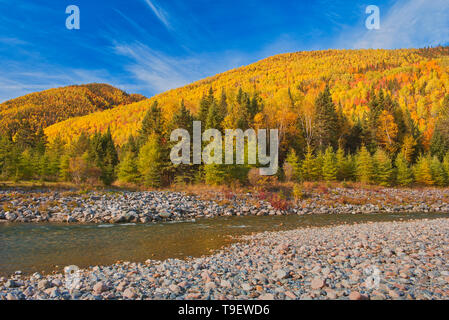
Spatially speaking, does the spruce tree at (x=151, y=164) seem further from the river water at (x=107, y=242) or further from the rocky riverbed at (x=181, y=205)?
the river water at (x=107, y=242)

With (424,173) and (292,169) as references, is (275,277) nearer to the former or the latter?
(292,169)

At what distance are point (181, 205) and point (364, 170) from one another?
89.0 feet

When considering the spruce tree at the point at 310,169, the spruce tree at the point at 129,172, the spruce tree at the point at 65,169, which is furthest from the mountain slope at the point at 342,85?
the spruce tree at the point at 65,169

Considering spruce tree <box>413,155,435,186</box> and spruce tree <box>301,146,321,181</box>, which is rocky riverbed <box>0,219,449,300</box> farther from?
spruce tree <box>413,155,435,186</box>

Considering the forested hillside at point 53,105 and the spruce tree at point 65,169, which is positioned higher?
the forested hillside at point 53,105

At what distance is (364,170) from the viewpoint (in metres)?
34.3

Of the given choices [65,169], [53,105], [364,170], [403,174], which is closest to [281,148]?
[364,170]

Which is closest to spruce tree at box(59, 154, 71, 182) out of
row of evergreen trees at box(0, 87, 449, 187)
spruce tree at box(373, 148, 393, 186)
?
row of evergreen trees at box(0, 87, 449, 187)

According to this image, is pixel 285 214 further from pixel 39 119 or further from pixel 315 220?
pixel 39 119

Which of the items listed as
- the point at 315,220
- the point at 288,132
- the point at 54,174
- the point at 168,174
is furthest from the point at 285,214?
the point at 54,174

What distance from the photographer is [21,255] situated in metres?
9.41

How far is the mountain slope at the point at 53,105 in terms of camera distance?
120450mm

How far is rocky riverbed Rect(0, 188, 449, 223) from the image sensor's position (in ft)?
55.7
